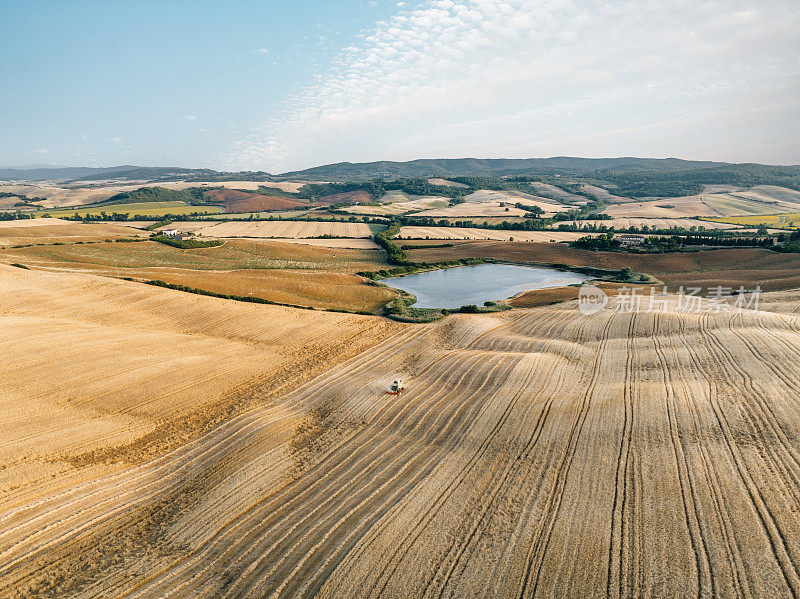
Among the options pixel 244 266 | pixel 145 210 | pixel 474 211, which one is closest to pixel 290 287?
pixel 244 266

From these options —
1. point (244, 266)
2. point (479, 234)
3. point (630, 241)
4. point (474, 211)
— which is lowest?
point (244, 266)

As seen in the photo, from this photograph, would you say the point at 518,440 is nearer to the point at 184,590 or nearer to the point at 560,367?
the point at 560,367

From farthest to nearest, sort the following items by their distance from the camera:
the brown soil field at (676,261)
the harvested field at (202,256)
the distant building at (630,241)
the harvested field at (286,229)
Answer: the harvested field at (286,229), the distant building at (630,241), the harvested field at (202,256), the brown soil field at (676,261)

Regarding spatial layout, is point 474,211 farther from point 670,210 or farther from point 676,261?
point 676,261

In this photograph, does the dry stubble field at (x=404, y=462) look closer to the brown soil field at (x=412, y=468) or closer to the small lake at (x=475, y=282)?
the brown soil field at (x=412, y=468)

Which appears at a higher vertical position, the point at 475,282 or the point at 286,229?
the point at 286,229

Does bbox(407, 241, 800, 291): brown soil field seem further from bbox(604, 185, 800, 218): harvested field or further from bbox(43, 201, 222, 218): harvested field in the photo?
bbox(43, 201, 222, 218): harvested field

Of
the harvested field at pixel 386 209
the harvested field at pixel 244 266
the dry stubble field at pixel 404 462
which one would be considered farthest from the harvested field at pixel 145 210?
the dry stubble field at pixel 404 462
